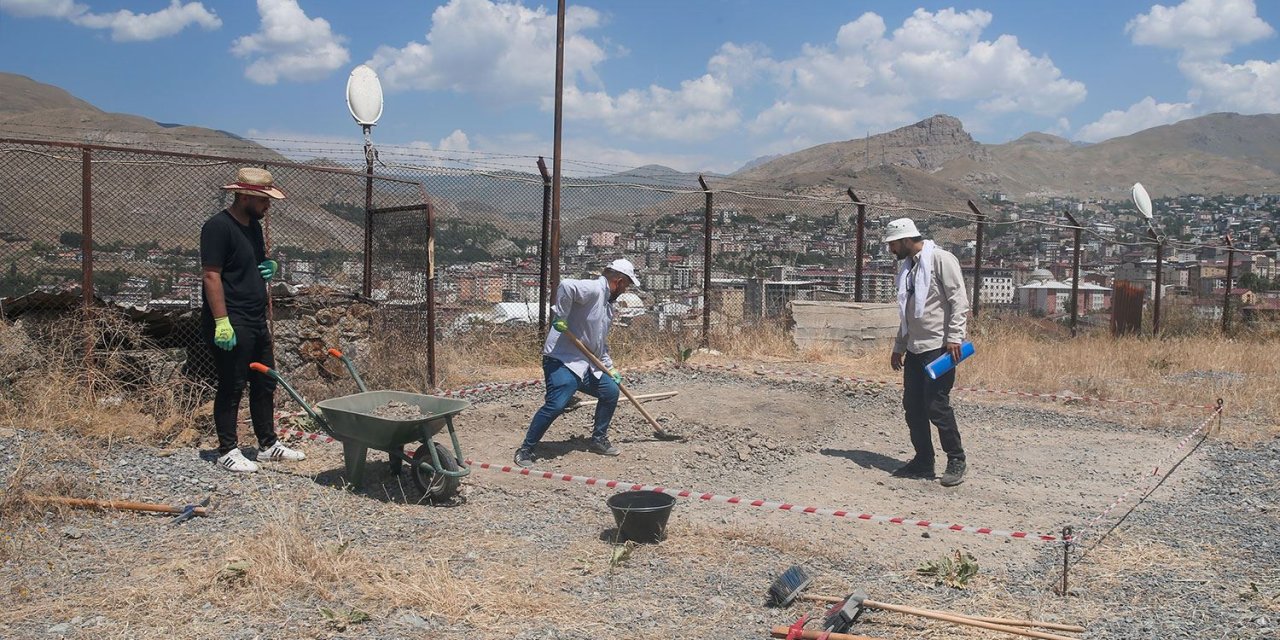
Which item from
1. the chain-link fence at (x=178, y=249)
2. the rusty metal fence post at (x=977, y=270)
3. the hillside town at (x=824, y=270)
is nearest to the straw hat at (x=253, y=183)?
the chain-link fence at (x=178, y=249)

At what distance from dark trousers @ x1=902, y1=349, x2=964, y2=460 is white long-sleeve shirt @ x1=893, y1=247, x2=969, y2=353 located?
0.10 metres

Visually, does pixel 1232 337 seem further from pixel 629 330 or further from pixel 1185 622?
pixel 1185 622

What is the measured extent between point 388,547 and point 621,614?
1402 mm

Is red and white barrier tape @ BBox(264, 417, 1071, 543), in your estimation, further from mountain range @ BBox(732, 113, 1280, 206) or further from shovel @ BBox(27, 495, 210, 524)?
mountain range @ BBox(732, 113, 1280, 206)

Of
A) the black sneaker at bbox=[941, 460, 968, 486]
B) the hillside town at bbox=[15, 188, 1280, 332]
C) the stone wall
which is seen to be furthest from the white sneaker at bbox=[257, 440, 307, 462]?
the stone wall

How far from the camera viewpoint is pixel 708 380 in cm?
1061

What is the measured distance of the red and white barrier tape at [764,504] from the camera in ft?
17.0

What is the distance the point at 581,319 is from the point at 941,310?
251cm

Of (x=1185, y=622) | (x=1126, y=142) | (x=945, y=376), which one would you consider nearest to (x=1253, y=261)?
(x=945, y=376)

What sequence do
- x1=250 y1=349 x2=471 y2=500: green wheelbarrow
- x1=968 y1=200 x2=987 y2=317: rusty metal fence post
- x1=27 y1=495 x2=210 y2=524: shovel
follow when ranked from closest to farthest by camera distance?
x1=27 y1=495 x2=210 y2=524: shovel, x1=250 y1=349 x2=471 y2=500: green wheelbarrow, x1=968 y1=200 x2=987 y2=317: rusty metal fence post

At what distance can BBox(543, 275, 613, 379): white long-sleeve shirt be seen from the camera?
657 centimetres

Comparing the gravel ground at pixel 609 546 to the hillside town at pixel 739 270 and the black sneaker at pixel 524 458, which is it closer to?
the black sneaker at pixel 524 458

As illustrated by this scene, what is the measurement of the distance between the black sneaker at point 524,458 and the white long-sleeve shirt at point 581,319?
2.16 feet

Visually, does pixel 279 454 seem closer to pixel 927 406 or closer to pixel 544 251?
pixel 927 406
